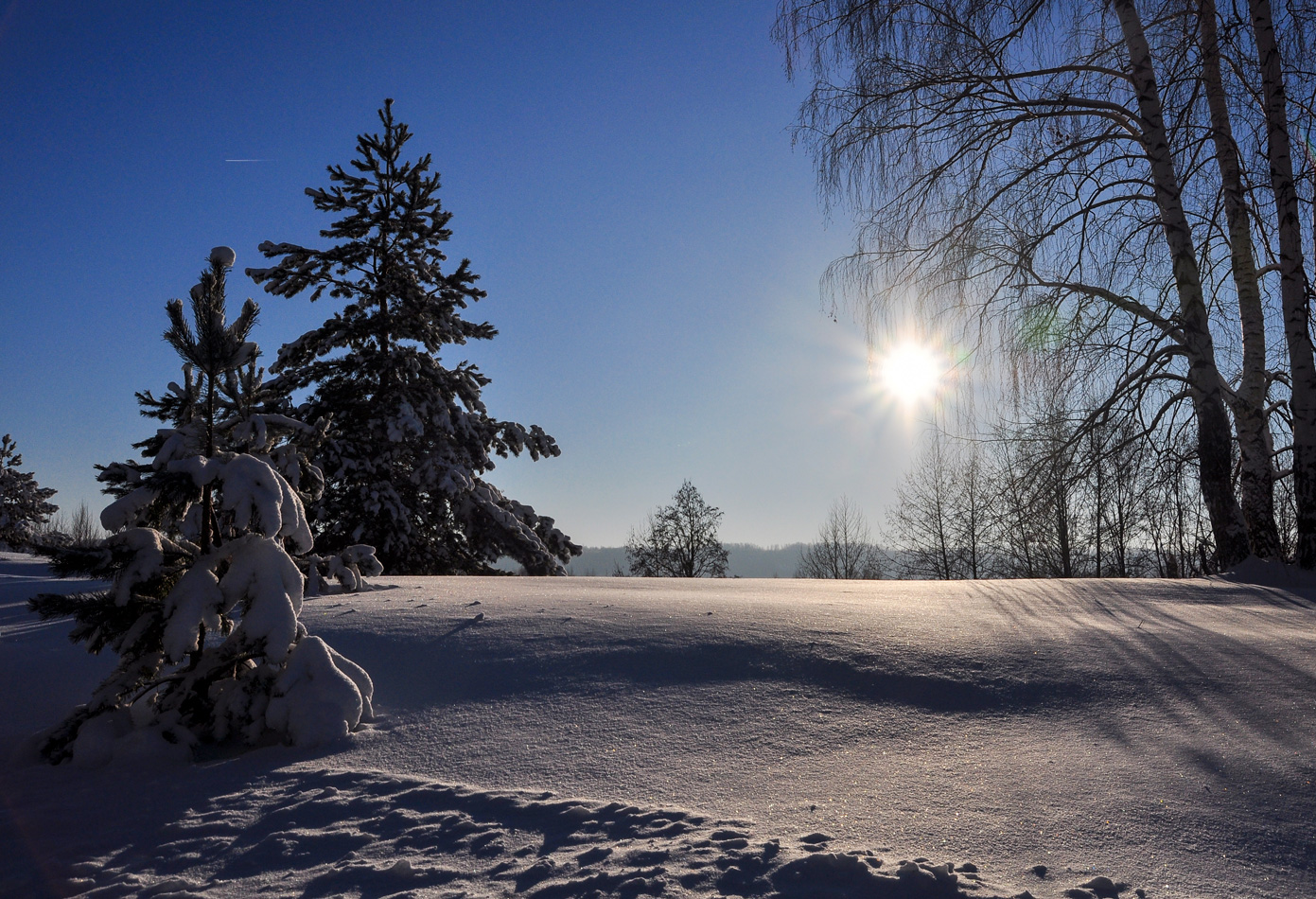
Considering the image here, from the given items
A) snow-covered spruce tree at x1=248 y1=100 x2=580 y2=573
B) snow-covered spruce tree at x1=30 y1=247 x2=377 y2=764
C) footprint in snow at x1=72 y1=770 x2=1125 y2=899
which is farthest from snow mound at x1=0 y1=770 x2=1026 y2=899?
snow-covered spruce tree at x1=248 y1=100 x2=580 y2=573

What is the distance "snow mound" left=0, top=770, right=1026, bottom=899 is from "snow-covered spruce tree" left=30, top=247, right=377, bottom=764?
30.5 inches

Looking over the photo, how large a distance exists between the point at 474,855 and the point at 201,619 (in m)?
2.04

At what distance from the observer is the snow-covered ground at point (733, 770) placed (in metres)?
2.32

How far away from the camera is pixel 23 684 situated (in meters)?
4.48

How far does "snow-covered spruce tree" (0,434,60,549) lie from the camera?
24875mm

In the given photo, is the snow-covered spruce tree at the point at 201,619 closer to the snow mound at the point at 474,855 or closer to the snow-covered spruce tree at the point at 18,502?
the snow mound at the point at 474,855

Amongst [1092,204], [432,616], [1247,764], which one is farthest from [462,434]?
[1247,764]

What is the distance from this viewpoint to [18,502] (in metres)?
26.2

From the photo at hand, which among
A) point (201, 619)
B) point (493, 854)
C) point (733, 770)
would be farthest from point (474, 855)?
point (201, 619)

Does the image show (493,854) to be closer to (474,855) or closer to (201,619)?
(474,855)

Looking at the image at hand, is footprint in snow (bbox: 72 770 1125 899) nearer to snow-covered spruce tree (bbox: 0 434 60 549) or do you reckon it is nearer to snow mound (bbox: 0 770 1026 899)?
snow mound (bbox: 0 770 1026 899)

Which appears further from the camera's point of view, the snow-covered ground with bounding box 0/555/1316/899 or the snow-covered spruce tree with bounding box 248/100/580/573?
the snow-covered spruce tree with bounding box 248/100/580/573

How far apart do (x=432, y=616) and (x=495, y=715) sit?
1.83 metres

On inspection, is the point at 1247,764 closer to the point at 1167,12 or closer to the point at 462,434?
the point at 1167,12
